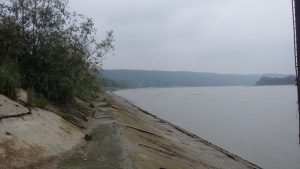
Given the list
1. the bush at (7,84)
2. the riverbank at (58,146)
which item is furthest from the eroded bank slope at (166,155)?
the bush at (7,84)

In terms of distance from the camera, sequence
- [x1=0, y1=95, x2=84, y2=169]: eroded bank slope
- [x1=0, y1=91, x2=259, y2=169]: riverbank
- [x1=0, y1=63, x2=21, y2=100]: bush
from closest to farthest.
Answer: [x1=0, y1=95, x2=84, y2=169]: eroded bank slope
[x1=0, y1=91, x2=259, y2=169]: riverbank
[x1=0, y1=63, x2=21, y2=100]: bush

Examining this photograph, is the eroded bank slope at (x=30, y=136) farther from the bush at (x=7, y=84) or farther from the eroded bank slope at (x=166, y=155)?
the eroded bank slope at (x=166, y=155)

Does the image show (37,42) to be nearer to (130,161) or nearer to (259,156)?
(130,161)

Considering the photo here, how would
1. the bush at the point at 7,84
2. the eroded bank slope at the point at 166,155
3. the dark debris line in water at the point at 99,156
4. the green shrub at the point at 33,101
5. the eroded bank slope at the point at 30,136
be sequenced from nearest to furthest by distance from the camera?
the eroded bank slope at the point at 30,136, the dark debris line in water at the point at 99,156, the eroded bank slope at the point at 166,155, the bush at the point at 7,84, the green shrub at the point at 33,101

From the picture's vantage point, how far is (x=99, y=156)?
13281 mm

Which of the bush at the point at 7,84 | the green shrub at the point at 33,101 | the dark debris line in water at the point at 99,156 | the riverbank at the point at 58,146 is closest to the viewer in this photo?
the riverbank at the point at 58,146

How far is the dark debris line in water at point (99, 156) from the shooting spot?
12047mm

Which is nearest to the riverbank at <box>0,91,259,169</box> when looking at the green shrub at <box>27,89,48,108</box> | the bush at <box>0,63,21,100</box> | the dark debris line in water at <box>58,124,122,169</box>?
the dark debris line in water at <box>58,124,122,169</box>

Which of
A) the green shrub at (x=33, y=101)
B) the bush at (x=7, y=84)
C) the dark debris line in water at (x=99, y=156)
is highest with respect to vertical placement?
the bush at (x=7, y=84)

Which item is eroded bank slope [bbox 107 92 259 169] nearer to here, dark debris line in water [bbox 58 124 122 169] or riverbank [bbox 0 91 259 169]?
riverbank [bbox 0 91 259 169]

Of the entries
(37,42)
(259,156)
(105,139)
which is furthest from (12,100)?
(259,156)

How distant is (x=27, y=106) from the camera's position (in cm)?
1612

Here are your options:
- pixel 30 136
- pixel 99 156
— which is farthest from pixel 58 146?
pixel 99 156

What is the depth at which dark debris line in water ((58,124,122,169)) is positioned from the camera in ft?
39.5
